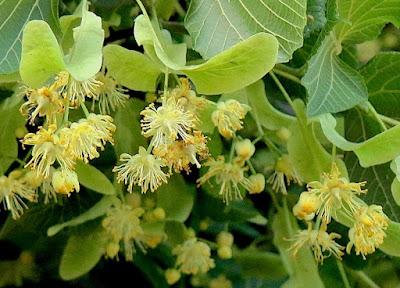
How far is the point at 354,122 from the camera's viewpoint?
2.46 ft

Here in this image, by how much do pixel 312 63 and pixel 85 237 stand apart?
275mm

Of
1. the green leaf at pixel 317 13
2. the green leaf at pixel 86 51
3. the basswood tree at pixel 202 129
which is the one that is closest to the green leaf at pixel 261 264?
the basswood tree at pixel 202 129

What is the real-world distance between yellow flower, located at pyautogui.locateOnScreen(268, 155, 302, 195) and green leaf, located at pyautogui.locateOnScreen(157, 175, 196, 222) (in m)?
0.07

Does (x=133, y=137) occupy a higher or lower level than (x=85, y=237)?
higher

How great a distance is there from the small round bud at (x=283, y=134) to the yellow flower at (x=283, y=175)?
0.9 inches

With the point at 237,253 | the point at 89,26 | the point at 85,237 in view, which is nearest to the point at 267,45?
the point at 89,26

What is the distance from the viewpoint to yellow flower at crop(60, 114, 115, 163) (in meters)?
0.53

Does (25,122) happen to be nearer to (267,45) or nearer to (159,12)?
(159,12)

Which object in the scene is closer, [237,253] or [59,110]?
[59,110]

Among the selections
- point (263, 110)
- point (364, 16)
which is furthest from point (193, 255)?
point (364, 16)

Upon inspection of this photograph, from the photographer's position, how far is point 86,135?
0.54 m

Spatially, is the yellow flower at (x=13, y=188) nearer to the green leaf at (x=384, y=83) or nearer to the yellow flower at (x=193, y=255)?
the yellow flower at (x=193, y=255)

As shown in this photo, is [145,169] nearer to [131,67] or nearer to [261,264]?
[131,67]

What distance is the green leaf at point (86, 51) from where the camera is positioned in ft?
1.64
